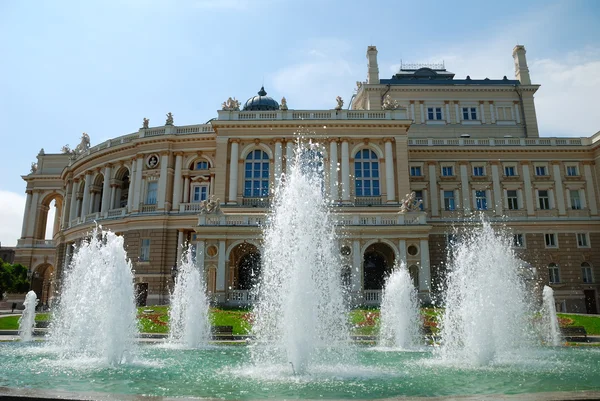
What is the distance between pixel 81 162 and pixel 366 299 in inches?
1562

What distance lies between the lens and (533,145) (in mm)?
47312

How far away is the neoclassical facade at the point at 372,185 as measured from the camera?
3369cm

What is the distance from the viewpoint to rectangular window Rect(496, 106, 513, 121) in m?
54.4

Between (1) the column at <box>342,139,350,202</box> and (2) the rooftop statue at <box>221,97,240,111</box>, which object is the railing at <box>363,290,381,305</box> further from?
(2) the rooftop statue at <box>221,97,240,111</box>

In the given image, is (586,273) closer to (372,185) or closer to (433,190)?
(433,190)

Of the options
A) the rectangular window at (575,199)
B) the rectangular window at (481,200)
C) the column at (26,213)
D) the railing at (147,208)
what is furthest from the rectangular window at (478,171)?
the column at (26,213)

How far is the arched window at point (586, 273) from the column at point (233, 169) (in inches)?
1364

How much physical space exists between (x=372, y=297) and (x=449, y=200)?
1976cm

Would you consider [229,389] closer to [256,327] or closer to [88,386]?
[88,386]

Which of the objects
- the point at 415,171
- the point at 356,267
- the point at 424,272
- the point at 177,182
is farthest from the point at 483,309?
the point at 177,182

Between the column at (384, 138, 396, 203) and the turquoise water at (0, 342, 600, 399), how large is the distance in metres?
24.7

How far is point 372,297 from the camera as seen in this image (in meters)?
31.8

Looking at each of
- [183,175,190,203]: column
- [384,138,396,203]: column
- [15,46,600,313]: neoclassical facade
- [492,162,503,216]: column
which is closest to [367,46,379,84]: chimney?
[15,46,600,313]: neoclassical facade

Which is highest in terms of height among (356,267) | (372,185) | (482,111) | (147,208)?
(482,111)
